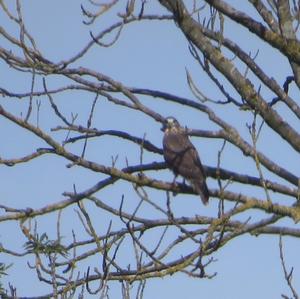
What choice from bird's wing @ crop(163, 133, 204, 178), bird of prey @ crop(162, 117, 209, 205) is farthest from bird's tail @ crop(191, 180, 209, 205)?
bird's wing @ crop(163, 133, 204, 178)

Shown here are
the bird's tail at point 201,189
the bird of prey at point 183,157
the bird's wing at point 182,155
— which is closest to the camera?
the bird's tail at point 201,189

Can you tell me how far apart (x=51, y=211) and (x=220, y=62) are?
158 centimetres

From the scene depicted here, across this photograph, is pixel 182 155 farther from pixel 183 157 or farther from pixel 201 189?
pixel 201 189

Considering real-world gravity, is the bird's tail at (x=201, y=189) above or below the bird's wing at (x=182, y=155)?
below

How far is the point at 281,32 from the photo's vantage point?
715 cm

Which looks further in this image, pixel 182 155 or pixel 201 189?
pixel 182 155

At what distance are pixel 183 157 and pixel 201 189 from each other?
2101mm

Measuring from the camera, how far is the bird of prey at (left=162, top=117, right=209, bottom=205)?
883cm

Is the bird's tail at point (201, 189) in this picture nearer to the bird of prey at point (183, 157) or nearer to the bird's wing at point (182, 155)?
the bird of prey at point (183, 157)

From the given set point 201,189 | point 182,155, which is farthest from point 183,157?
point 201,189

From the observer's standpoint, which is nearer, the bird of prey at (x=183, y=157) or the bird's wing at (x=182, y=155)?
the bird of prey at (x=183, y=157)

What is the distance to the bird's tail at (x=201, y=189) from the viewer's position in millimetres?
8039

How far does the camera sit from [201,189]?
27.8ft

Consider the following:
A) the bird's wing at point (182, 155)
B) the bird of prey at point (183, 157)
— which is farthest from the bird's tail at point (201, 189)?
the bird's wing at point (182, 155)
